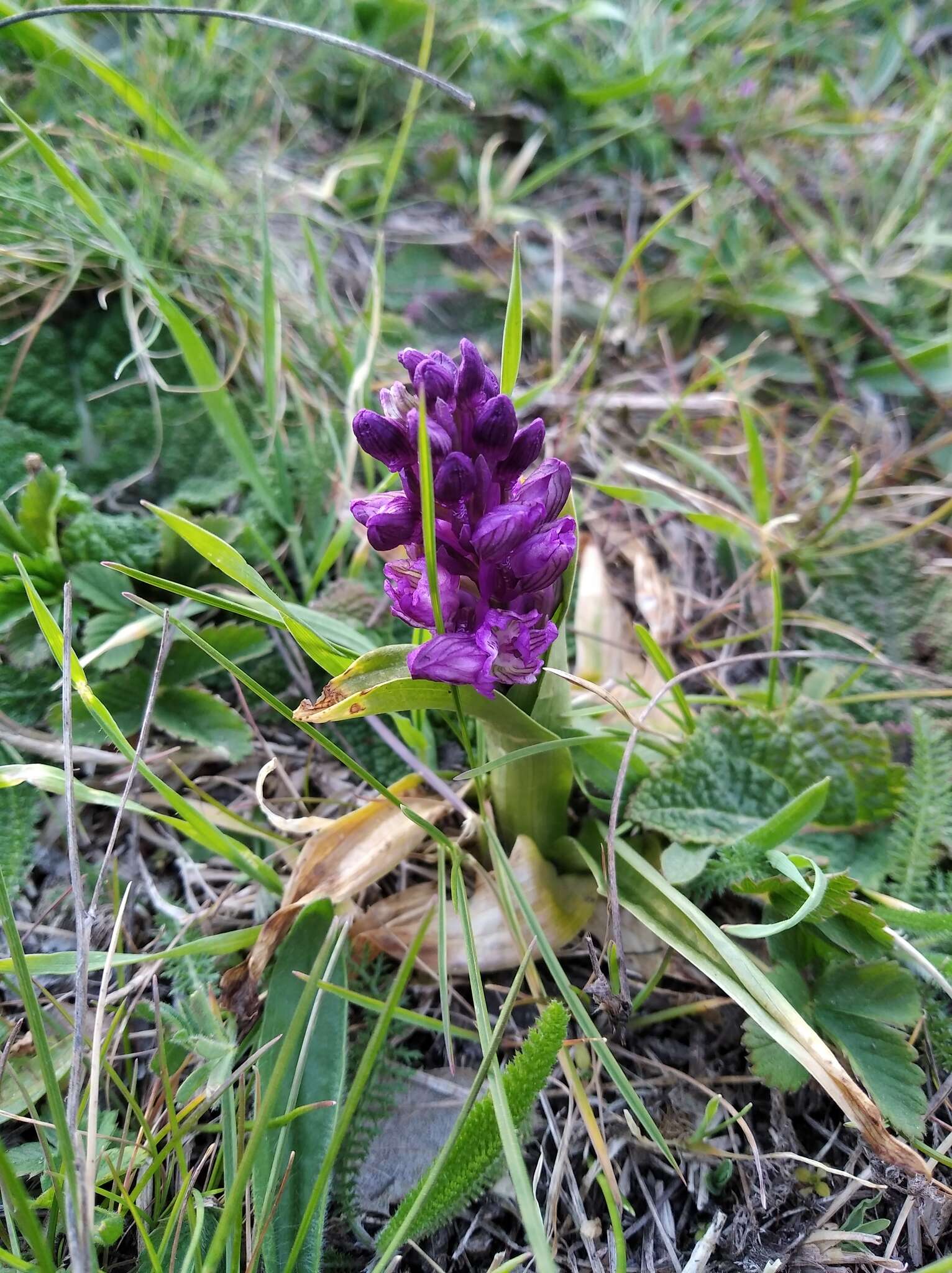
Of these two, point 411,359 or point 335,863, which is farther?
point 335,863

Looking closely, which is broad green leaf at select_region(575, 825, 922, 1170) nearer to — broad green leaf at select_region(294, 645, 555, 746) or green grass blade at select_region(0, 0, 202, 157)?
broad green leaf at select_region(294, 645, 555, 746)

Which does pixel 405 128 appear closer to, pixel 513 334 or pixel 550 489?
pixel 513 334

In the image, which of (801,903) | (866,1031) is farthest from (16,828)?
(866,1031)

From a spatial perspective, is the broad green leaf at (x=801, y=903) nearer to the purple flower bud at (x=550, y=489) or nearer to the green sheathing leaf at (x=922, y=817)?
the green sheathing leaf at (x=922, y=817)

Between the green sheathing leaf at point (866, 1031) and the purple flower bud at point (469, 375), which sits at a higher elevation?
the purple flower bud at point (469, 375)

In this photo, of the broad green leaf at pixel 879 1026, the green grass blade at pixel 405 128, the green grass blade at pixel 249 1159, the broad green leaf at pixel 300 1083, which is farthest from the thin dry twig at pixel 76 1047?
the green grass blade at pixel 405 128

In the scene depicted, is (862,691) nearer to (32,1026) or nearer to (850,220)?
(32,1026)

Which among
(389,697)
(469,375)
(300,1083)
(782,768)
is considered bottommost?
(300,1083)
